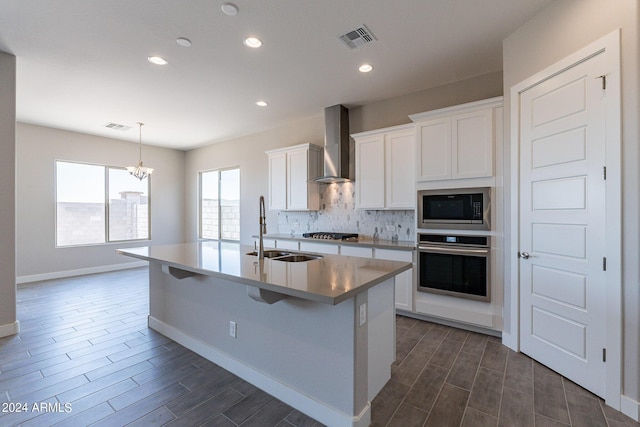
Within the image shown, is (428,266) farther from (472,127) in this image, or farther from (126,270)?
(126,270)

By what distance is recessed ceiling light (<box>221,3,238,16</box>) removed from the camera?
227cm

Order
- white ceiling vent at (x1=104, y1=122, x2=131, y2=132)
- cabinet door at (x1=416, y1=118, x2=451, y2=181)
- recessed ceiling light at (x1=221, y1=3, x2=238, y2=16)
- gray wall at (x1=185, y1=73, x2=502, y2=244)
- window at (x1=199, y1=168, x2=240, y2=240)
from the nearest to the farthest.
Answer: recessed ceiling light at (x1=221, y1=3, x2=238, y2=16) → cabinet door at (x1=416, y1=118, x2=451, y2=181) → gray wall at (x1=185, y1=73, x2=502, y2=244) → white ceiling vent at (x1=104, y1=122, x2=131, y2=132) → window at (x1=199, y1=168, x2=240, y2=240)

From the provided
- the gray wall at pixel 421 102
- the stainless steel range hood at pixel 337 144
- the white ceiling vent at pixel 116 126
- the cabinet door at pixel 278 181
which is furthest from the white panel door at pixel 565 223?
the white ceiling vent at pixel 116 126

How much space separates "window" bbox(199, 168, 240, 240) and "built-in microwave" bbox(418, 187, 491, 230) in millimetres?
4416

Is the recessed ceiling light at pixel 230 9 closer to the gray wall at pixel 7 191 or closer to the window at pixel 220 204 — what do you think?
the gray wall at pixel 7 191

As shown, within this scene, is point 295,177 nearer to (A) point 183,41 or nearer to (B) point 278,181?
(B) point 278,181

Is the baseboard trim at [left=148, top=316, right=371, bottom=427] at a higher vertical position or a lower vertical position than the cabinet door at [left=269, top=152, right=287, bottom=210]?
lower

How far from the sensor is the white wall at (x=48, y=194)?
5316 millimetres

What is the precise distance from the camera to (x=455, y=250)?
3.19 meters

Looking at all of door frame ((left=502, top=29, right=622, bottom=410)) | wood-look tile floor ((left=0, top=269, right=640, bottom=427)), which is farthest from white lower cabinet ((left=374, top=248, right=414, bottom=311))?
door frame ((left=502, top=29, right=622, bottom=410))

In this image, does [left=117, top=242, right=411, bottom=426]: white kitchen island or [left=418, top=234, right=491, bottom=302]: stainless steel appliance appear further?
[left=418, top=234, right=491, bottom=302]: stainless steel appliance

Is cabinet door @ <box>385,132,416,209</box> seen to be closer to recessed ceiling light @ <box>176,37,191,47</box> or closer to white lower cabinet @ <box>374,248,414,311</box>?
white lower cabinet @ <box>374,248,414,311</box>

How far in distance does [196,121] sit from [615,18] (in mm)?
5389

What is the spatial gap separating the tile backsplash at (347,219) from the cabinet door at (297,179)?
362 millimetres
